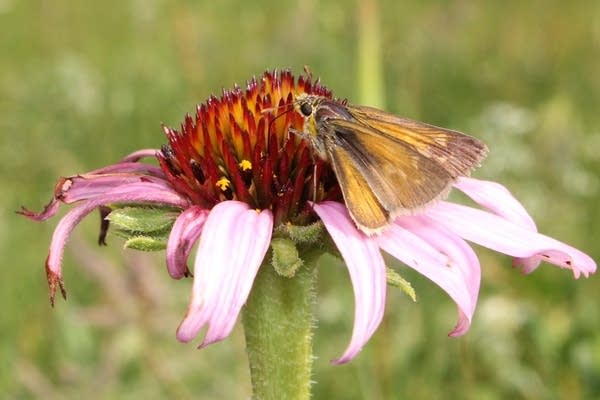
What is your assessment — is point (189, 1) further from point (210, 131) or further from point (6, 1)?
point (210, 131)

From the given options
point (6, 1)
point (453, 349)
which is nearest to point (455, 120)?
point (453, 349)

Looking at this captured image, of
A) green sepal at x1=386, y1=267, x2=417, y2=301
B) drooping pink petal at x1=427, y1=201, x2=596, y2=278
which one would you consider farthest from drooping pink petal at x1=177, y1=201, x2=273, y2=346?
drooping pink petal at x1=427, y1=201, x2=596, y2=278

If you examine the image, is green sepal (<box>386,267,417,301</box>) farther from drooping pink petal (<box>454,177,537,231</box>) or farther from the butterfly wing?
drooping pink petal (<box>454,177,537,231</box>)

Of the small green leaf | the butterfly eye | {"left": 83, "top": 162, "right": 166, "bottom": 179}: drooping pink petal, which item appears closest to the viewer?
the small green leaf

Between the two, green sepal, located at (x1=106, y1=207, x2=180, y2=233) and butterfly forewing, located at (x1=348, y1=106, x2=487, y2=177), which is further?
butterfly forewing, located at (x1=348, y1=106, x2=487, y2=177)

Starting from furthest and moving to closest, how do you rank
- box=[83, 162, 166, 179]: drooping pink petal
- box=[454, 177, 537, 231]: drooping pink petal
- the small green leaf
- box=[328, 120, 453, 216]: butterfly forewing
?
box=[83, 162, 166, 179]: drooping pink petal → box=[454, 177, 537, 231]: drooping pink petal → box=[328, 120, 453, 216]: butterfly forewing → the small green leaf

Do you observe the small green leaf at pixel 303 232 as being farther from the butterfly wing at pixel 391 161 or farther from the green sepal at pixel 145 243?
the green sepal at pixel 145 243

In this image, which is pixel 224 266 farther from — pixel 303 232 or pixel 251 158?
pixel 251 158
